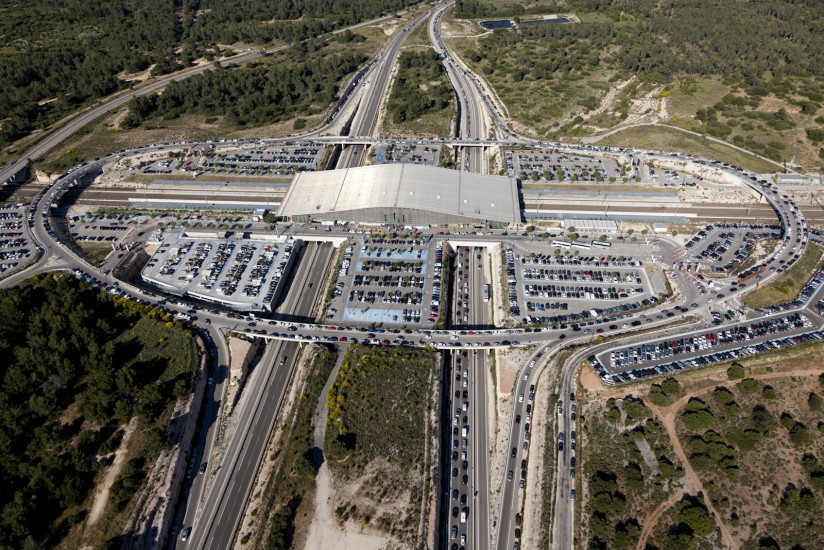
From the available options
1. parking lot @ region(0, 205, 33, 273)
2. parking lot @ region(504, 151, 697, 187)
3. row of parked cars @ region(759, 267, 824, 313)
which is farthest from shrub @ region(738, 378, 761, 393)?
parking lot @ region(0, 205, 33, 273)

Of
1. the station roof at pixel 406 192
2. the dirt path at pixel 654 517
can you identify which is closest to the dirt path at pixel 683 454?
the dirt path at pixel 654 517

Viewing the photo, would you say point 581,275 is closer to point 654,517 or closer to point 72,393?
point 654,517

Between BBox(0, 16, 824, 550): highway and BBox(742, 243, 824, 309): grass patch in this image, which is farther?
BBox(742, 243, 824, 309): grass patch

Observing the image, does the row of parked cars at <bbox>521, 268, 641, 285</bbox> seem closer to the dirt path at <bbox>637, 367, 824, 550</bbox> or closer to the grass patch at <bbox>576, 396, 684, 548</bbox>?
the dirt path at <bbox>637, 367, 824, 550</bbox>

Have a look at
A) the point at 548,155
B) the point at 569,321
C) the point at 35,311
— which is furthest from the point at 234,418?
the point at 548,155

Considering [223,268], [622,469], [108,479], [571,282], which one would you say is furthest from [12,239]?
[622,469]

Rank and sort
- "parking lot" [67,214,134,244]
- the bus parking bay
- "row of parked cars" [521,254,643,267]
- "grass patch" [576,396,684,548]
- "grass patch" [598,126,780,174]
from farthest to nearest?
"grass patch" [598,126,780,174], "parking lot" [67,214,134,244], "row of parked cars" [521,254,643,267], the bus parking bay, "grass patch" [576,396,684,548]

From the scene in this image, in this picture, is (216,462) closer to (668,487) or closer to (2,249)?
(668,487)
